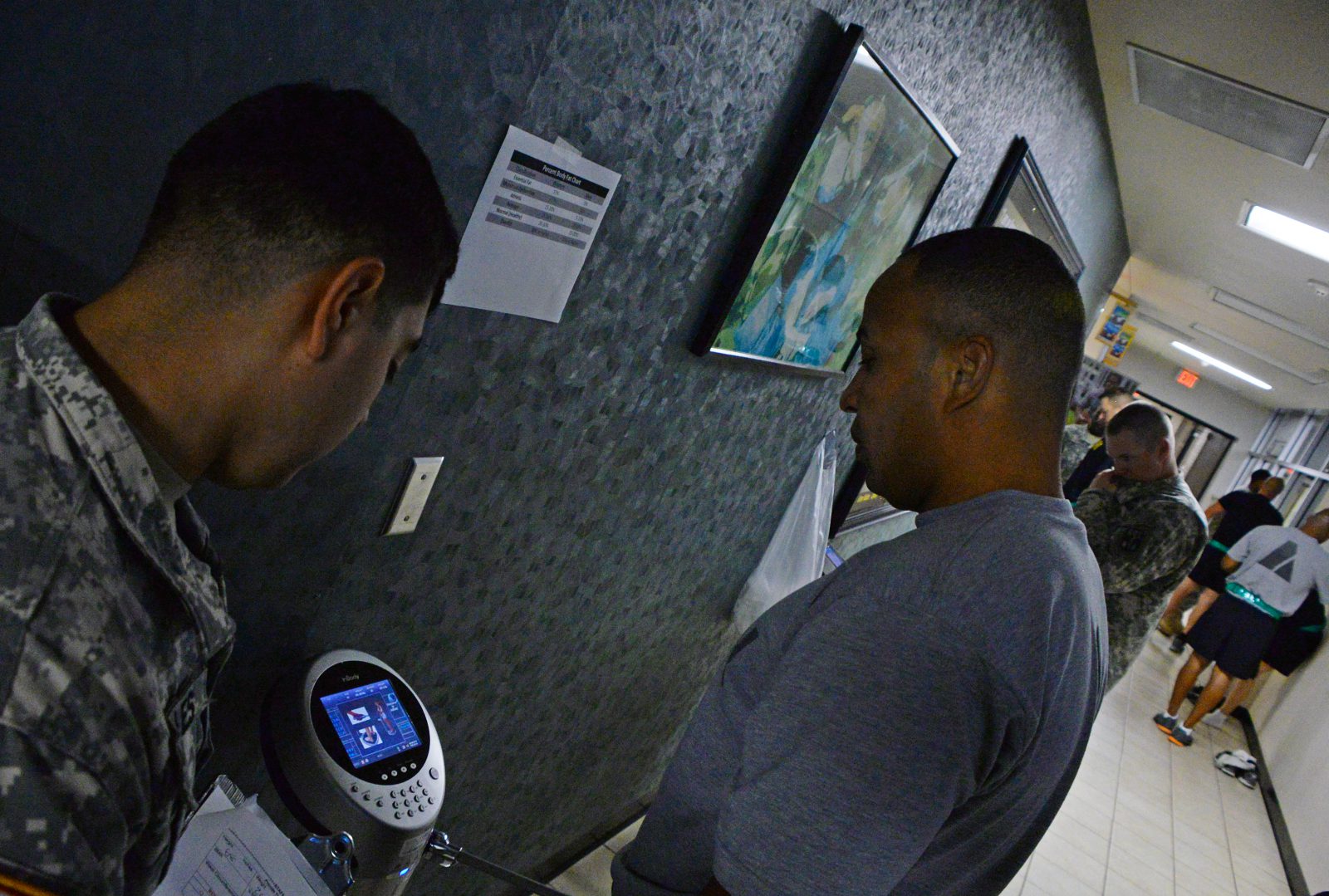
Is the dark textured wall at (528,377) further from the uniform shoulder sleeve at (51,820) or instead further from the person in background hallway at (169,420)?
the uniform shoulder sleeve at (51,820)

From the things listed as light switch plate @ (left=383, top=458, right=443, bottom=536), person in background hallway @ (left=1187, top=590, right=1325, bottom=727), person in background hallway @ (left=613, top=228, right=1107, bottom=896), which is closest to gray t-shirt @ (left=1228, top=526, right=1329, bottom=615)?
person in background hallway @ (left=1187, top=590, right=1325, bottom=727)

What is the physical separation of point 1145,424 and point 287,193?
4001mm

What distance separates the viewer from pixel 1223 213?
4.98 m

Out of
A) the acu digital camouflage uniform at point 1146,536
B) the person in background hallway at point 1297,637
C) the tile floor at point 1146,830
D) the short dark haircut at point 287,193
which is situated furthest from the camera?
the person in background hallway at point 1297,637

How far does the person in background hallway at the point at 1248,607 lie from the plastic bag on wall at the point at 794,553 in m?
5.56

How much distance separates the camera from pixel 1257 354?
987cm

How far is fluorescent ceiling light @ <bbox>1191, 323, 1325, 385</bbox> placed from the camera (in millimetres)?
9664

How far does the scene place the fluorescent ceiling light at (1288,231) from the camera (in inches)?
183

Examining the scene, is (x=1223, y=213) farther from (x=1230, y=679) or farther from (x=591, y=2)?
(x=591, y=2)

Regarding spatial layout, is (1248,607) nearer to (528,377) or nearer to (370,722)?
(528,377)

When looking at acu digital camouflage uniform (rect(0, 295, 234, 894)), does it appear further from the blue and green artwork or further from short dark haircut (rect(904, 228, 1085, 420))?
the blue and green artwork

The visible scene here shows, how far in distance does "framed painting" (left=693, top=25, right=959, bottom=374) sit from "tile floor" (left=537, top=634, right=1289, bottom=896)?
1.81 metres

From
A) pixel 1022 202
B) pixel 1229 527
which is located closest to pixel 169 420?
pixel 1022 202

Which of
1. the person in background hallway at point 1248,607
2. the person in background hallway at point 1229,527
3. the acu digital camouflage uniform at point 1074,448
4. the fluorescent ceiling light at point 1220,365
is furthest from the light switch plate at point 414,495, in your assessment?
the fluorescent ceiling light at point 1220,365
